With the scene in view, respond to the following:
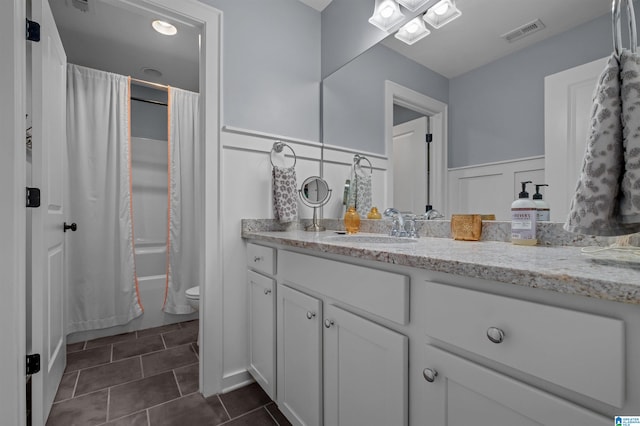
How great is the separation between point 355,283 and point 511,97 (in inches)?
35.0

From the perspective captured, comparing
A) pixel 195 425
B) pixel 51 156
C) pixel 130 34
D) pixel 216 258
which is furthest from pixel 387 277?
pixel 130 34

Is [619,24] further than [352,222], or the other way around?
[352,222]

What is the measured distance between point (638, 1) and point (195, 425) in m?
2.13

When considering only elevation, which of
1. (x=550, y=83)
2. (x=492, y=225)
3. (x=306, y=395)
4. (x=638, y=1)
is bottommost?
(x=306, y=395)

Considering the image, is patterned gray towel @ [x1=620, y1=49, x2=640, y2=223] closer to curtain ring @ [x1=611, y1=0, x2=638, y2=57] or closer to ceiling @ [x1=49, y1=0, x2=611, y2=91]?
curtain ring @ [x1=611, y1=0, x2=638, y2=57]

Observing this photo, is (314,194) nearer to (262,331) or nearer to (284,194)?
(284,194)

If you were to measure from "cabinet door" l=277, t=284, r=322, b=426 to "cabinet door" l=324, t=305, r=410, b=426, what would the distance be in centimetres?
5

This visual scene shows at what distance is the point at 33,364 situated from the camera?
1.19m

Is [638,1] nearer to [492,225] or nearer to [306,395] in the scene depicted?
[492,225]

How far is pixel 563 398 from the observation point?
50 cm

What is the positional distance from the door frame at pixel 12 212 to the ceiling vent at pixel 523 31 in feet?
5.96

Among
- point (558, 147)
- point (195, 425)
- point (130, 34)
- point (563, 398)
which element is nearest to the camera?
point (563, 398)

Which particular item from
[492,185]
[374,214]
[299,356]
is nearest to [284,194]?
[374,214]

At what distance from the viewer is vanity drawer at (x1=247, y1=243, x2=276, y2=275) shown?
137cm
